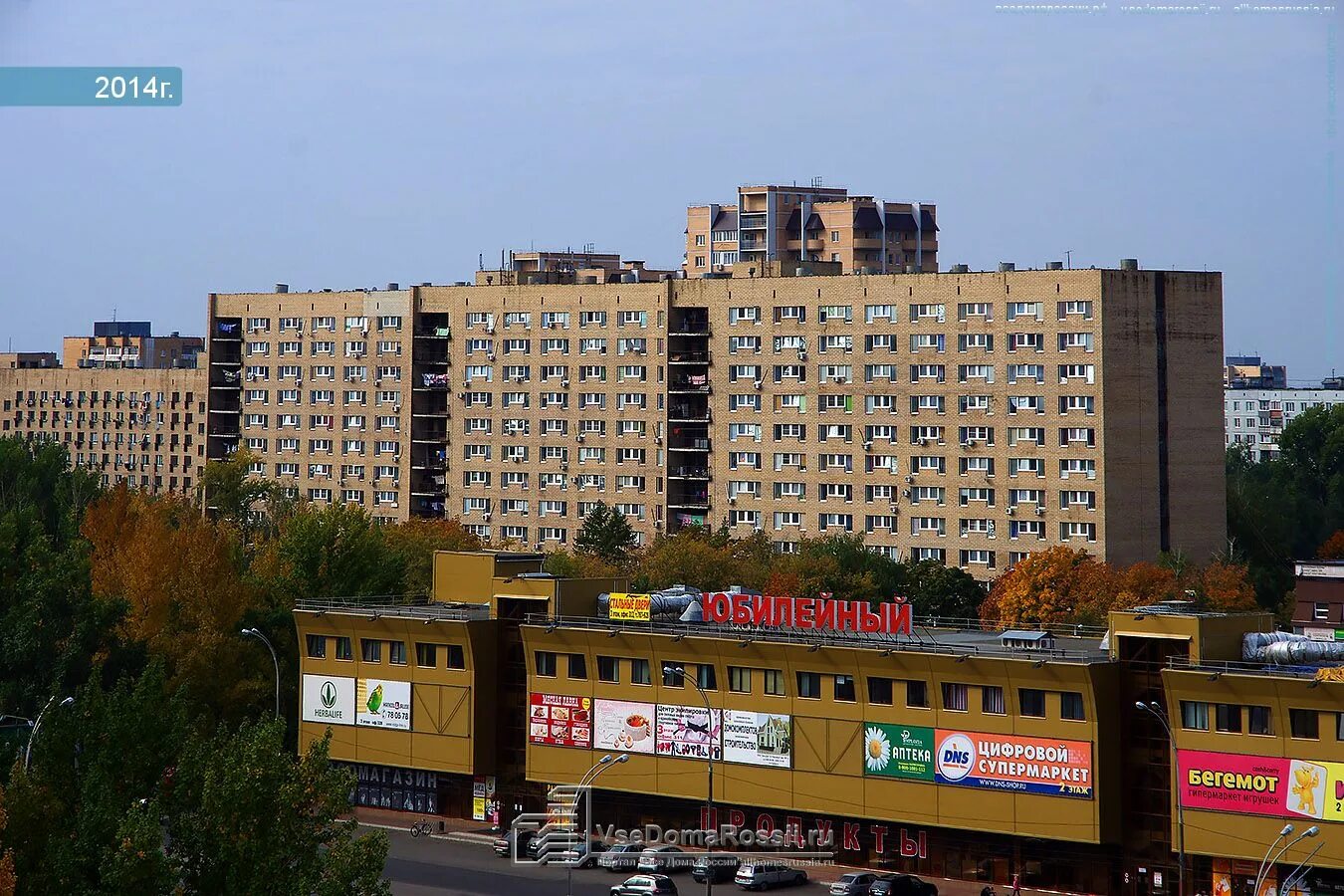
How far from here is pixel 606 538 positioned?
13312 centimetres

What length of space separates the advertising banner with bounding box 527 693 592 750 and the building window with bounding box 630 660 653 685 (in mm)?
2387

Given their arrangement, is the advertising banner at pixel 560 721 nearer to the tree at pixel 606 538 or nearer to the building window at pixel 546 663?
the building window at pixel 546 663

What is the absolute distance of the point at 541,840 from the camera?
78438 millimetres

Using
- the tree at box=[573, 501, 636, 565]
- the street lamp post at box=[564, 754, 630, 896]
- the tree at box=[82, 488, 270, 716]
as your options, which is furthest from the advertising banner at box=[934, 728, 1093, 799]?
the tree at box=[573, 501, 636, 565]

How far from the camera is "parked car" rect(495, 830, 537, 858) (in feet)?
255

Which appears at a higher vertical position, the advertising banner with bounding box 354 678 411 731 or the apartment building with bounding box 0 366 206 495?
the apartment building with bounding box 0 366 206 495

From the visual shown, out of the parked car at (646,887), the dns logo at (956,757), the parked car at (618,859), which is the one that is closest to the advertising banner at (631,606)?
the parked car at (618,859)

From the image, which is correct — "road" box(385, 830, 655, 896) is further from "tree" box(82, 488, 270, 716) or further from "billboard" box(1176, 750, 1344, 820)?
"billboard" box(1176, 750, 1344, 820)

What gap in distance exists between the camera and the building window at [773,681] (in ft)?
247

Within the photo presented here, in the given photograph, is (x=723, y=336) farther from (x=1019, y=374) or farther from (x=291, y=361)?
(x=291, y=361)

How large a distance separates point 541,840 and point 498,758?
5959mm

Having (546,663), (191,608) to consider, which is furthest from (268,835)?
(191,608)

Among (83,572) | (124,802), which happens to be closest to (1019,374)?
(83,572)

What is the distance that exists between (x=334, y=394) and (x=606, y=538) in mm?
41134
